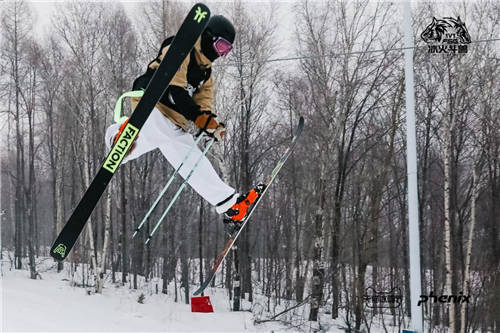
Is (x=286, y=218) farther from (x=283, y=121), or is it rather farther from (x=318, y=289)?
(x=318, y=289)

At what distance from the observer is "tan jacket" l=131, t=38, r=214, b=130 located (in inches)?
118

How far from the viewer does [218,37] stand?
300cm

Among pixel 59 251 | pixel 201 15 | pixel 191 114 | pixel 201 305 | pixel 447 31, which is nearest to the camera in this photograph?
pixel 201 15

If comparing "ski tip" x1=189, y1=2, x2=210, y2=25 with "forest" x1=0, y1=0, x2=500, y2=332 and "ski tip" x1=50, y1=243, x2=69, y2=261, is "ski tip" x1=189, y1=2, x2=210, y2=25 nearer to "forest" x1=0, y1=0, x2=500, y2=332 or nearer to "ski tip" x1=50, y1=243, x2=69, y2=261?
"ski tip" x1=50, y1=243, x2=69, y2=261

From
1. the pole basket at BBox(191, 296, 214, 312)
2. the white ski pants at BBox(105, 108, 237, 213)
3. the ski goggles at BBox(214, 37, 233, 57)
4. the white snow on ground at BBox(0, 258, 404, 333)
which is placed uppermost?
the ski goggles at BBox(214, 37, 233, 57)

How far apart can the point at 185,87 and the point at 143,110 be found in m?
0.32

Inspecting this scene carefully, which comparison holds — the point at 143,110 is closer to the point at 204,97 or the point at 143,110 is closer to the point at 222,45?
the point at 204,97

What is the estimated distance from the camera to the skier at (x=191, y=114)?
300 cm

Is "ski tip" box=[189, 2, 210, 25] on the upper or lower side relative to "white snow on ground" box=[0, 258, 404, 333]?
upper

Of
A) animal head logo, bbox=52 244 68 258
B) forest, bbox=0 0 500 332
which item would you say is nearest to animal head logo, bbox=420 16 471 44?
forest, bbox=0 0 500 332

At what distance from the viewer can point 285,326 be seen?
33.5 ft

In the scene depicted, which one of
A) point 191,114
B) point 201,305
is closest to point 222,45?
point 191,114

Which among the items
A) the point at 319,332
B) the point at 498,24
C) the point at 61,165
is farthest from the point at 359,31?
the point at 61,165

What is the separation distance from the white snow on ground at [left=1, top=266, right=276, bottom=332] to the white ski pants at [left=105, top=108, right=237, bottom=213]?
3.55 meters
